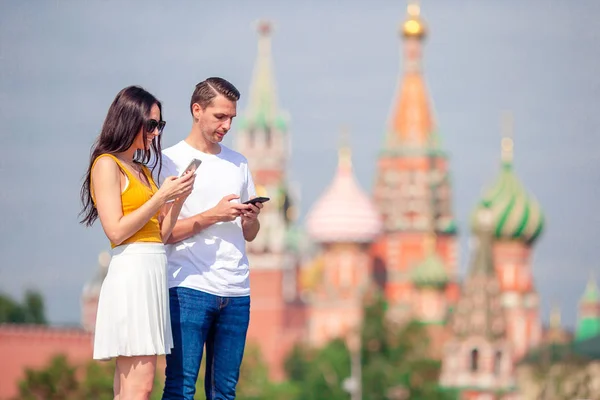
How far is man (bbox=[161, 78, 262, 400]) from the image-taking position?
20.9 feet

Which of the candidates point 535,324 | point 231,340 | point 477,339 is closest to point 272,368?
point 535,324

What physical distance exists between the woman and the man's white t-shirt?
162mm

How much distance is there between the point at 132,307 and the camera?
607 centimetres

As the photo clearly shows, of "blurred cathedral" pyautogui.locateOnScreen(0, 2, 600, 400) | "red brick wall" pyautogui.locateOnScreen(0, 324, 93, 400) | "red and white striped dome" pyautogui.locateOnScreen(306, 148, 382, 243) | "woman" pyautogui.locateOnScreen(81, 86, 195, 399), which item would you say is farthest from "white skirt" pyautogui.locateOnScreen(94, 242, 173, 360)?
"red and white striped dome" pyautogui.locateOnScreen(306, 148, 382, 243)

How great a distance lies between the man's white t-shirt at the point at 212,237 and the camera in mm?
6414

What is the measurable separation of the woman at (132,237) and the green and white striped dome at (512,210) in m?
67.1

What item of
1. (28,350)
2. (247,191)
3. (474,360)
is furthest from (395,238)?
(247,191)

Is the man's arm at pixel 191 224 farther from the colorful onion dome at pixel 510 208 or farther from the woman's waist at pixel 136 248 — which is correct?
the colorful onion dome at pixel 510 208

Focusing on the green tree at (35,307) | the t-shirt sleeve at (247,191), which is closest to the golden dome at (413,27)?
the green tree at (35,307)

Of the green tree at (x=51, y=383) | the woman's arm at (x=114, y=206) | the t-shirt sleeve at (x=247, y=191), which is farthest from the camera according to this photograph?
the green tree at (x=51, y=383)

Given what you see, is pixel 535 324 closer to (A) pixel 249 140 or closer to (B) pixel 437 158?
(B) pixel 437 158

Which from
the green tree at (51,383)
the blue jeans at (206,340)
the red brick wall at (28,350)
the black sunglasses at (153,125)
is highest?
the black sunglasses at (153,125)

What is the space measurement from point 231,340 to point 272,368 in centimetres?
7212

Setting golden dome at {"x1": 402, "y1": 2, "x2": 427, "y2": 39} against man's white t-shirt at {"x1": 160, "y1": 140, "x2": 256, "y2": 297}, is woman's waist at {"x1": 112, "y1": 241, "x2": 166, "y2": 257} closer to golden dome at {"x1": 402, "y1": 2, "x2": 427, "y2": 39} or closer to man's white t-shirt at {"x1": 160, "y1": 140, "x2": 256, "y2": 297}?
man's white t-shirt at {"x1": 160, "y1": 140, "x2": 256, "y2": 297}
